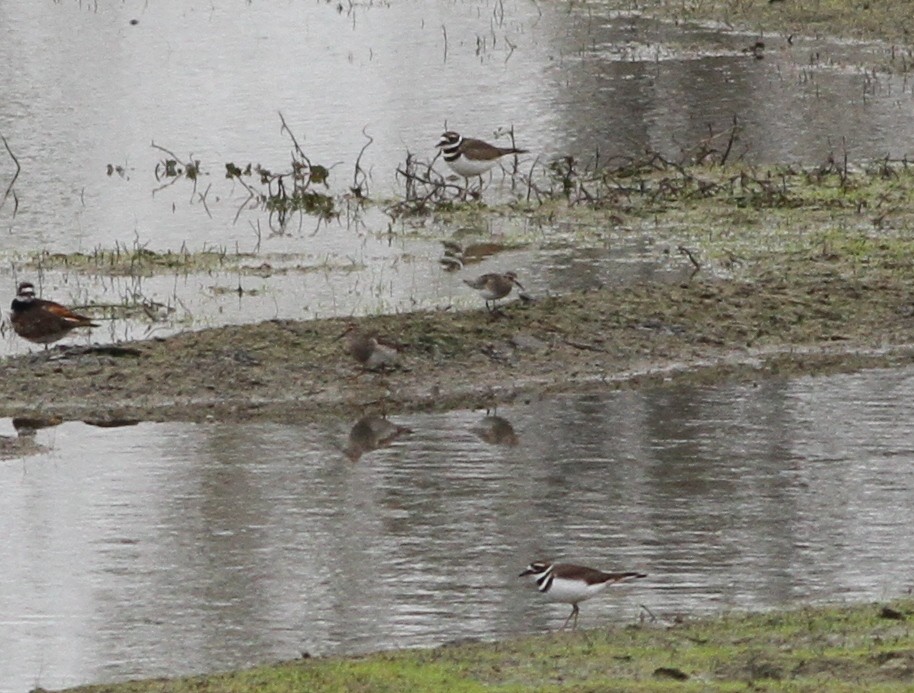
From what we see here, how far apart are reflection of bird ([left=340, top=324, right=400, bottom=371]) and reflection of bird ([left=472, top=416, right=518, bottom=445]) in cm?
98

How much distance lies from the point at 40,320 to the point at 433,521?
4.57 meters

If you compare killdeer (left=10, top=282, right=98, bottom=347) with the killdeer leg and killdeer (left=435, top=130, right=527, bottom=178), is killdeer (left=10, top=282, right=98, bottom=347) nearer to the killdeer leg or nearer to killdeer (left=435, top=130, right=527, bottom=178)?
Result: the killdeer leg

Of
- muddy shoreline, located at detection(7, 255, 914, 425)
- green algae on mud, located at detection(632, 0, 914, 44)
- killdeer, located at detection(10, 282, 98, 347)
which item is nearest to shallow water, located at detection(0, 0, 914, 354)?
green algae on mud, located at detection(632, 0, 914, 44)

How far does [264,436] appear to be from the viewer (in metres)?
13.0

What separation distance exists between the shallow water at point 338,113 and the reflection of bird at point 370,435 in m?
2.68

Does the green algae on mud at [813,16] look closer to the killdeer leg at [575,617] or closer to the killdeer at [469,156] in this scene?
the killdeer at [469,156]

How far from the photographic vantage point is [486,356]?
1435cm

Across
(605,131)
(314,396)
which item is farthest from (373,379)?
(605,131)

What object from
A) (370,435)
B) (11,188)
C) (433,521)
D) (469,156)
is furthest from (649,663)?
(11,188)

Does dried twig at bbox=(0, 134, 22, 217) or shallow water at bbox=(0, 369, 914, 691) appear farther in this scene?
dried twig at bbox=(0, 134, 22, 217)

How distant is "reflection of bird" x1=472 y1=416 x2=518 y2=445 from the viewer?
12.8 metres

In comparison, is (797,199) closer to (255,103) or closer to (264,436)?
(264,436)

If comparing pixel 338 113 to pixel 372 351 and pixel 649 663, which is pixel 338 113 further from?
pixel 649 663

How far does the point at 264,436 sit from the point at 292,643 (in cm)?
386
